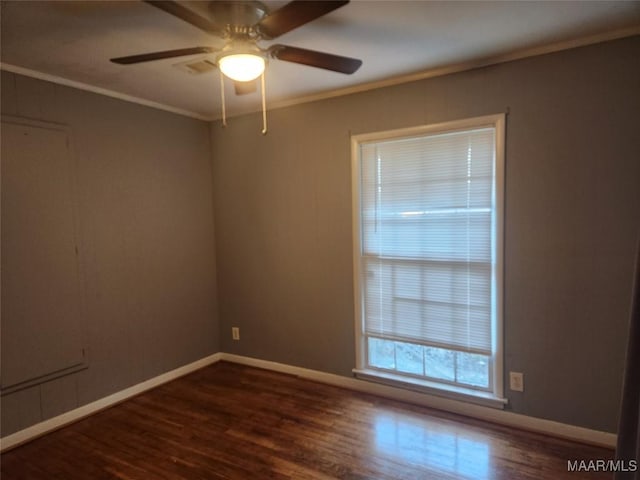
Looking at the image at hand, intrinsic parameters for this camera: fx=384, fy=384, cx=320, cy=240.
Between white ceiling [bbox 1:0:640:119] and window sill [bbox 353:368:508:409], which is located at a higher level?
white ceiling [bbox 1:0:640:119]

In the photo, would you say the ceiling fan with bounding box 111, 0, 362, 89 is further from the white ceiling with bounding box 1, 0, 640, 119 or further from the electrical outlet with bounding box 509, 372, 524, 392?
the electrical outlet with bounding box 509, 372, 524, 392

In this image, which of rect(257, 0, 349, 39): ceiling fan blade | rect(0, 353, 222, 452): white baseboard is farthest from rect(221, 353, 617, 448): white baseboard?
rect(257, 0, 349, 39): ceiling fan blade

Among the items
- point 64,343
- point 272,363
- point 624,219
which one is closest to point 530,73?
point 624,219

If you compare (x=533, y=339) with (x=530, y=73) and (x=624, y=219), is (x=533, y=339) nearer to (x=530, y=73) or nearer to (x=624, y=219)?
(x=624, y=219)

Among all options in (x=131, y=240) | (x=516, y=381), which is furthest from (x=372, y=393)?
(x=131, y=240)

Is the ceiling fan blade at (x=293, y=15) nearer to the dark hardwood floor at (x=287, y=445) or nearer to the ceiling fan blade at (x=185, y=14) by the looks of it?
the ceiling fan blade at (x=185, y=14)

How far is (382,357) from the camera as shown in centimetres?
311

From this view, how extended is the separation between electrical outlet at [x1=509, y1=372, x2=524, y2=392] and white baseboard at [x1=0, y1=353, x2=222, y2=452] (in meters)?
2.73

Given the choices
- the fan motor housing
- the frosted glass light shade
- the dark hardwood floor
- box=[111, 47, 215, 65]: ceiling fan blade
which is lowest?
the dark hardwood floor

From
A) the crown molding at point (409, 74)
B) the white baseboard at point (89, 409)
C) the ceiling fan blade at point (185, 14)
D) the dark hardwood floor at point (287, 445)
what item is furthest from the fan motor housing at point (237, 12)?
the white baseboard at point (89, 409)

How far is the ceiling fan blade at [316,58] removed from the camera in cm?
179

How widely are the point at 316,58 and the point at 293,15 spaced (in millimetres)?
356

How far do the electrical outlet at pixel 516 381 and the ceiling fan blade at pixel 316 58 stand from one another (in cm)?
218

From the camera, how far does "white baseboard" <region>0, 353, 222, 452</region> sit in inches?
97.4
